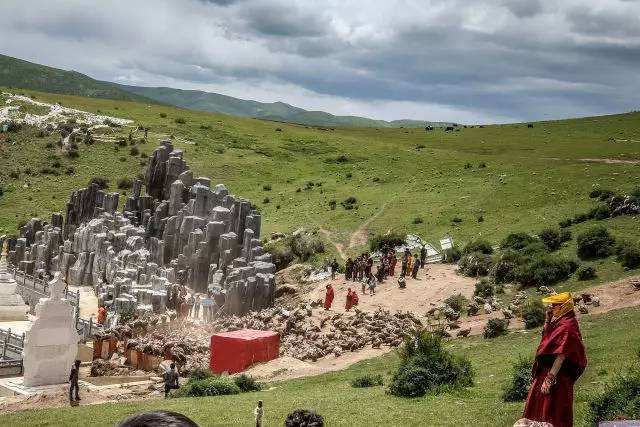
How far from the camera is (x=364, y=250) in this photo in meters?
53.0

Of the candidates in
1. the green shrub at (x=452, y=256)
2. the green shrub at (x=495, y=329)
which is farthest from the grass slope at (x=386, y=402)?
the green shrub at (x=452, y=256)

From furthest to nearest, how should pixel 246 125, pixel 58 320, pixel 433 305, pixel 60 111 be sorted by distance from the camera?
pixel 246 125 → pixel 60 111 → pixel 433 305 → pixel 58 320

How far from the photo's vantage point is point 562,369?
32.9 ft

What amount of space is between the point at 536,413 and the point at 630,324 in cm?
1544

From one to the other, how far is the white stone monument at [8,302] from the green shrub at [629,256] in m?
29.9

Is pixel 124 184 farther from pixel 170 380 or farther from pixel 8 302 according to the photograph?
pixel 170 380

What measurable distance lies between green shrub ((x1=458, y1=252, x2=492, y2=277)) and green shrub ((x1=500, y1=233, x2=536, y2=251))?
2.78 m

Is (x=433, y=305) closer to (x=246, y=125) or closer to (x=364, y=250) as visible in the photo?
(x=364, y=250)

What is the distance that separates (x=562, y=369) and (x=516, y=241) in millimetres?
36687

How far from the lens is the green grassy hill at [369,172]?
56.8 metres

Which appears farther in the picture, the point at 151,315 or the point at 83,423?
the point at 151,315

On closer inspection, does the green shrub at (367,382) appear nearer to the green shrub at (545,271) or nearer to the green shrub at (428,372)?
the green shrub at (428,372)

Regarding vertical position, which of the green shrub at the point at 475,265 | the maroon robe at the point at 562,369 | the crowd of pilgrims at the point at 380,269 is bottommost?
the crowd of pilgrims at the point at 380,269

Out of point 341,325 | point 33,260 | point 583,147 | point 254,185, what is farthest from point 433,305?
point 583,147
